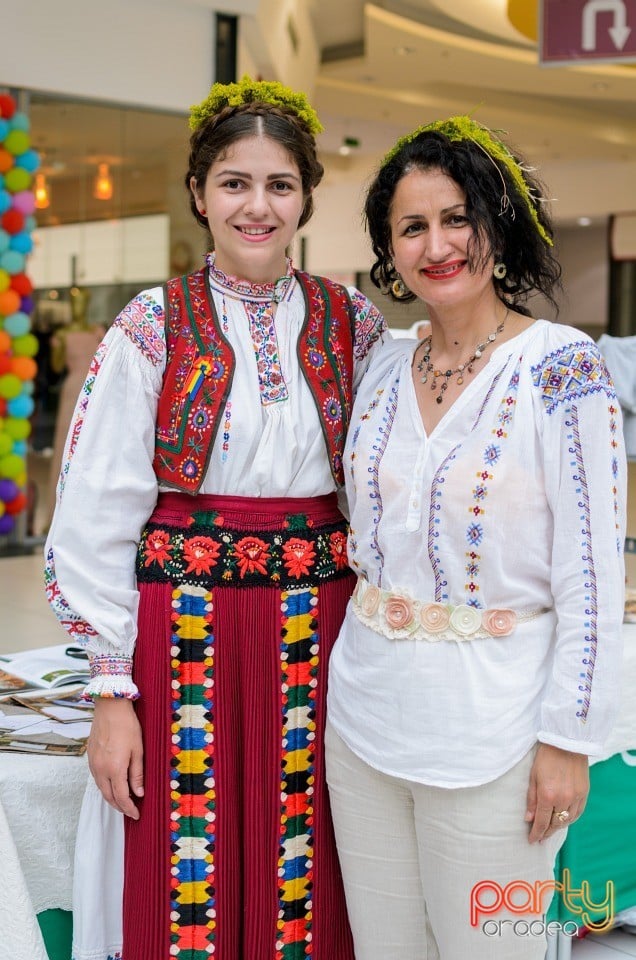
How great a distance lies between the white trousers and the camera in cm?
153

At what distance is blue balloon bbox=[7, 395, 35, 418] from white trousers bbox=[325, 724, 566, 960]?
18.1 ft

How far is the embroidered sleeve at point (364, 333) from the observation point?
1.98 m

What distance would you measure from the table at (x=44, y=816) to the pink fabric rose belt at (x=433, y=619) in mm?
654

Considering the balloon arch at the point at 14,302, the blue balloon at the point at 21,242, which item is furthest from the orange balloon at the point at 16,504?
the blue balloon at the point at 21,242

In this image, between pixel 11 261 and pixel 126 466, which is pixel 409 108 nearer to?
pixel 11 261

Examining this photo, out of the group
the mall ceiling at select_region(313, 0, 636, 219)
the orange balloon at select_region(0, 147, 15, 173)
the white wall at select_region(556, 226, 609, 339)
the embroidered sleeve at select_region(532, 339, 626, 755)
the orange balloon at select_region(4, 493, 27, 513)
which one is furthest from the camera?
the white wall at select_region(556, 226, 609, 339)

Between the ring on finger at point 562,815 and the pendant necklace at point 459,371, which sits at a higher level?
the pendant necklace at point 459,371

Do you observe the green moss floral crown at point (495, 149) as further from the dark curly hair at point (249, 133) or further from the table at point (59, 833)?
the table at point (59, 833)

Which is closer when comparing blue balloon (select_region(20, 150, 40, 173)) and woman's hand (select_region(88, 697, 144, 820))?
woman's hand (select_region(88, 697, 144, 820))

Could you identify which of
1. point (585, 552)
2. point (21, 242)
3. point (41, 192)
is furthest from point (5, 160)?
point (585, 552)

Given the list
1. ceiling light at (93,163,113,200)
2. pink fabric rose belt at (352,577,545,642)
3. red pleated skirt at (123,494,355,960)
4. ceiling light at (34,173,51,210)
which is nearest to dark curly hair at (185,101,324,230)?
red pleated skirt at (123,494,355,960)

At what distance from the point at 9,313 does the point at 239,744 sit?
18.1 feet

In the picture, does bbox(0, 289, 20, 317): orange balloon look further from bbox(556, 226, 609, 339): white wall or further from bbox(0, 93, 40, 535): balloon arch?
bbox(556, 226, 609, 339): white wall

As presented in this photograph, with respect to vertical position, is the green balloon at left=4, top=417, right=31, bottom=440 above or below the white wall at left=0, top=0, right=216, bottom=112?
below
